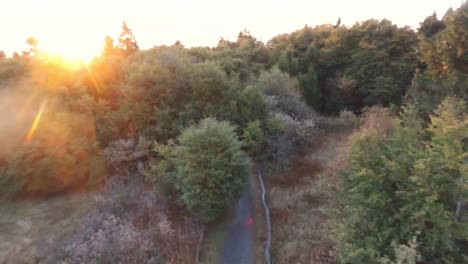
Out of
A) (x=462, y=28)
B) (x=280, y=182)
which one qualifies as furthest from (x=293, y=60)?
(x=280, y=182)

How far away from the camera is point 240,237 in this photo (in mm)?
13164

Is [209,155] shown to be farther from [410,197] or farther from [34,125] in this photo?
[34,125]

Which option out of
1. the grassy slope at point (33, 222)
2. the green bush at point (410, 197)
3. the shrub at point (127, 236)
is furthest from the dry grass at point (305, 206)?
the grassy slope at point (33, 222)

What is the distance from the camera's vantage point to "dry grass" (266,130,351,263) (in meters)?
11.6

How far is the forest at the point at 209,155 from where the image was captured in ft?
28.8

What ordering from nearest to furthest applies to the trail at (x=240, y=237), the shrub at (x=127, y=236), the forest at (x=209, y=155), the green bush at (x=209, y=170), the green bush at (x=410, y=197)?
→ the green bush at (x=410, y=197) → the forest at (x=209, y=155) → the shrub at (x=127, y=236) → the trail at (x=240, y=237) → the green bush at (x=209, y=170)

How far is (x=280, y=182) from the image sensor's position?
16.2 metres

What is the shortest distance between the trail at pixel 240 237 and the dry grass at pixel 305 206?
0.93 meters

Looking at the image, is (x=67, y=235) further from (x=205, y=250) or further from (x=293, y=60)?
(x=293, y=60)

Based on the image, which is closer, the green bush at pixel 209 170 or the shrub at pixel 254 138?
the green bush at pixel 209 170

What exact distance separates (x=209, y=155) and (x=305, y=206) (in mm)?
4535

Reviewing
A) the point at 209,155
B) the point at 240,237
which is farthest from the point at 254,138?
the point at 240,237

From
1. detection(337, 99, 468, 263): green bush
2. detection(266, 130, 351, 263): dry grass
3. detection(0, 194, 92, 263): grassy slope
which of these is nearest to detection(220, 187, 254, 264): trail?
detection(266, 130, 351, 263): dry grass

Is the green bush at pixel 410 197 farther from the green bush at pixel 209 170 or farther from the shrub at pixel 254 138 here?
the shrub at pixel 254 138
